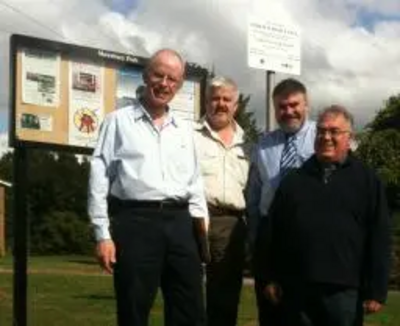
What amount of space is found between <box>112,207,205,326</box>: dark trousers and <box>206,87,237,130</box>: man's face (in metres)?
0.95

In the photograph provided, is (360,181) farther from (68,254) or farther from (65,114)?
(68,254)

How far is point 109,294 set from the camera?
1695cm

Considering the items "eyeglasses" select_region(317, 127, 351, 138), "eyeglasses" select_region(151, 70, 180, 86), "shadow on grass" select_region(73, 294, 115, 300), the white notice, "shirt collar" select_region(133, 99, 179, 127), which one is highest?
the white notice

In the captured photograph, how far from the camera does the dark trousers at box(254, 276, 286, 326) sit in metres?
5.79

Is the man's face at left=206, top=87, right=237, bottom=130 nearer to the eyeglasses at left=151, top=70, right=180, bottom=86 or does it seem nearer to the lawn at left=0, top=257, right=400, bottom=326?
the eyeglasses at left=151, top=70, right=180, bottom=86

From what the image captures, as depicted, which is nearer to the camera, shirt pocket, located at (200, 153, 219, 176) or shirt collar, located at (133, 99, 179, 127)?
shirt collar, located at (133, 99, 179, 127)

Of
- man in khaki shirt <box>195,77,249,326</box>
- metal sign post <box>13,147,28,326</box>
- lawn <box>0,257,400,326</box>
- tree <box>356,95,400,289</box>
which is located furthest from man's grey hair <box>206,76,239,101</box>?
tree <box>356,95,400,289</box>

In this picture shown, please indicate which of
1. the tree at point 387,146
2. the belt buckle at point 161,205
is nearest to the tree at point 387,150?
the tree at point 387,146

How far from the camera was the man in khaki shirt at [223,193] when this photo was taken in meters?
6.09

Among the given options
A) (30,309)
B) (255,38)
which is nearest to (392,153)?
(30,309)

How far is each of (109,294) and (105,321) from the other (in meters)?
5.38

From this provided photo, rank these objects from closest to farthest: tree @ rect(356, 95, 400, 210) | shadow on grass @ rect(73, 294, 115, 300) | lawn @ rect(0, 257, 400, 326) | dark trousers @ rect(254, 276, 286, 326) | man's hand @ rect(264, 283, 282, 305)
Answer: man's hand @ rect(264, 283, 282, 305)
dark trousers @ rect(254, 276, 286, 326)
lawn @ rect(0, 257, 400, 326)
shadow on grass @ rect(73, 294, 115, 300)
tree @ rect(356, 95, 400, 210)

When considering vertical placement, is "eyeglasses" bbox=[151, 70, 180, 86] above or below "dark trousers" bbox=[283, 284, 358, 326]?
above

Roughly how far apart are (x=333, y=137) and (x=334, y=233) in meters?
0.53
